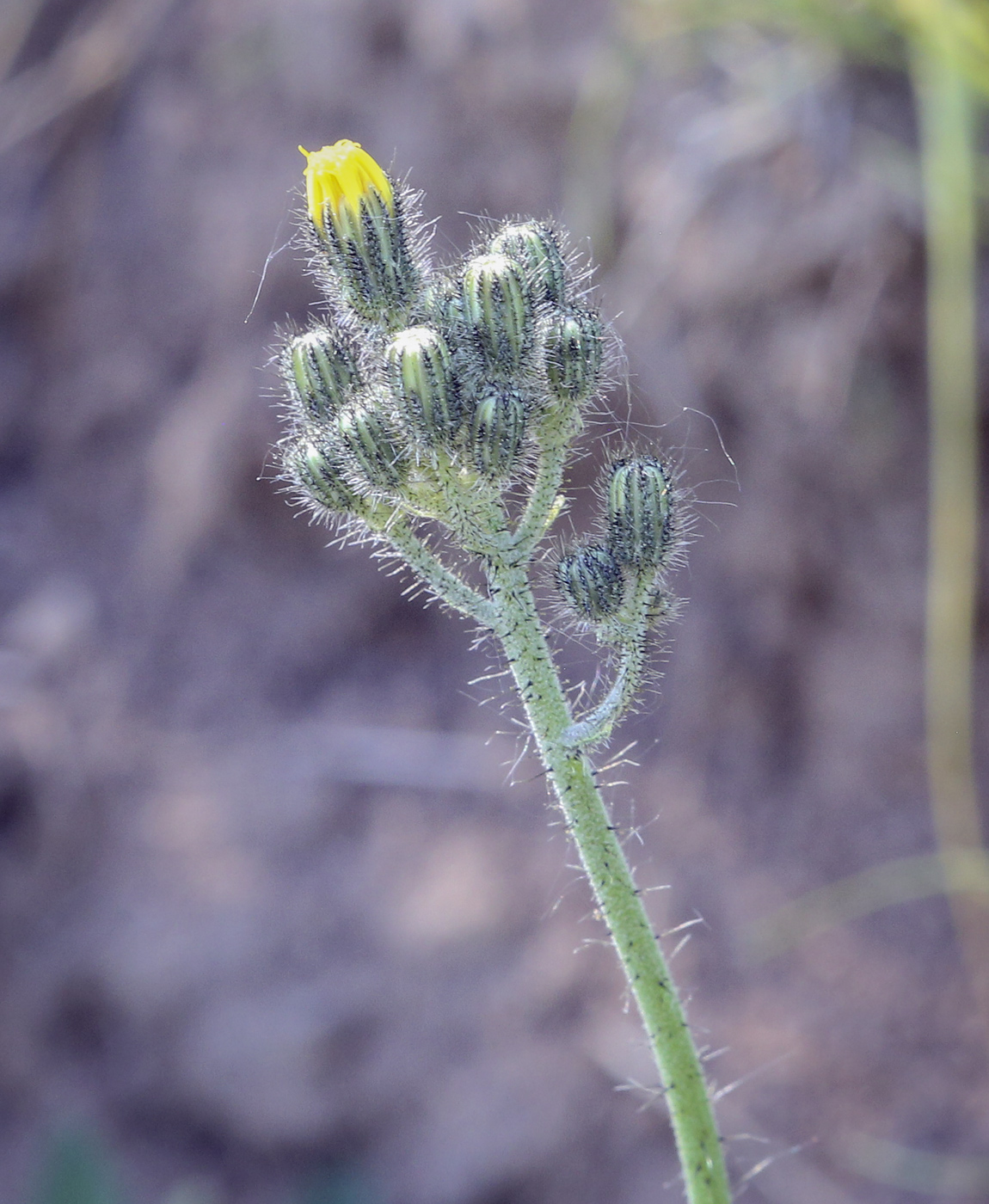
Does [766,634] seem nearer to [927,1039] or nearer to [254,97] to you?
[927,1039]

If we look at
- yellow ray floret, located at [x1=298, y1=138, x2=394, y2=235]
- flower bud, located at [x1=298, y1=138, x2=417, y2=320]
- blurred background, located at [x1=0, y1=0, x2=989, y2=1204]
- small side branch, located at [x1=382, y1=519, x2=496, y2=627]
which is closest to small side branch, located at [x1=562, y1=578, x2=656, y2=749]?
small side branch, located at [x1=382, y1=519, x2=496, y2=627]

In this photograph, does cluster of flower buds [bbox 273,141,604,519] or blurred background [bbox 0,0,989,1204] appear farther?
blurred background [bbox 0,0,989,1204]

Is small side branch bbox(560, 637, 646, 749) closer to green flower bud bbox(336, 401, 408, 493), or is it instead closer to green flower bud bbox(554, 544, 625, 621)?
green flower bud bbox(554, 544, 625, 621)

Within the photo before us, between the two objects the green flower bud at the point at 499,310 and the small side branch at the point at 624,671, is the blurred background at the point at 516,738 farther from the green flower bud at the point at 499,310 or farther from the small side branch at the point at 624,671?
the green flower bud at the point at 499,310

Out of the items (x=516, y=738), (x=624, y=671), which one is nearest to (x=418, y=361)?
(x=624, y=671)

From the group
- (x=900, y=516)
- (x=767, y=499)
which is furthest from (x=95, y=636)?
(x=900, y=516)

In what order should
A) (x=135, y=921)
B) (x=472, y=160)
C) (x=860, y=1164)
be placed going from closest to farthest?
(x=860, y=1164), (x=135, y=921), (x=472, y=160)
